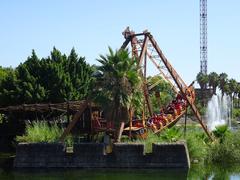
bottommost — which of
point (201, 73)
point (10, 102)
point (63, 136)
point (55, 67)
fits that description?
point (63, 136)

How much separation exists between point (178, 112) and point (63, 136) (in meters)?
12.5

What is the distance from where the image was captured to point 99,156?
103 ft

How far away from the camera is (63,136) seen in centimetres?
3434

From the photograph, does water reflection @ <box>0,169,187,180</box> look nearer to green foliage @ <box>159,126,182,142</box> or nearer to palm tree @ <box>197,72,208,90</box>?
green foliage @ <box>159,126,182,142</box>

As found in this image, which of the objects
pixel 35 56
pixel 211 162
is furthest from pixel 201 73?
pixel 211 162

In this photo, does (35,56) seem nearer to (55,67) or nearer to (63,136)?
(55,67)

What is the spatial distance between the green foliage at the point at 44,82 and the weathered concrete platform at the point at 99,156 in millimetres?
12627

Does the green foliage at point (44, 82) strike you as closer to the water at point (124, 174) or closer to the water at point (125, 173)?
the water at point (125, 173)

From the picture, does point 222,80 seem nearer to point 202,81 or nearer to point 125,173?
point 202,81

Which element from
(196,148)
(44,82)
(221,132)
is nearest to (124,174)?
(196,148)

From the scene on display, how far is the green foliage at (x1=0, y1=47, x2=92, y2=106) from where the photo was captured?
4466 cm

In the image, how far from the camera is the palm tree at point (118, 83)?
32500 millimetres

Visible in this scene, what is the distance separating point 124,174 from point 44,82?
64.1 ft

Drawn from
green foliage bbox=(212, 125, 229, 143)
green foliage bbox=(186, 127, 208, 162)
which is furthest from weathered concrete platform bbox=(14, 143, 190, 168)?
green foliage bbox=(212, 125, 229, 143)
